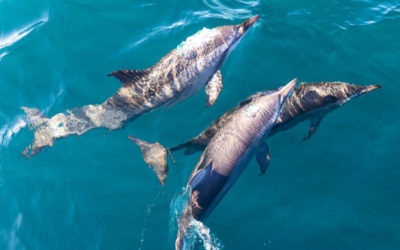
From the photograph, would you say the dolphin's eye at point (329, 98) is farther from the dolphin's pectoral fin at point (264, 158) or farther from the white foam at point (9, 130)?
the white foam at point (9, 130)

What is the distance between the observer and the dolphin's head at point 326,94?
689 cm

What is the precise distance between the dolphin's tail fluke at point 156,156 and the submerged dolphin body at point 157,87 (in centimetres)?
84

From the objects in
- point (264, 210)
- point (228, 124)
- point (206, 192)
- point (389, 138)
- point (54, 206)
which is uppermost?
point (54, 206)

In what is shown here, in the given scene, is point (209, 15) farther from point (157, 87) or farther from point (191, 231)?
point (191, 231)

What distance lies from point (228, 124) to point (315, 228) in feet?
10.5

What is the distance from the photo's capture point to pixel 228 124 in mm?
6141

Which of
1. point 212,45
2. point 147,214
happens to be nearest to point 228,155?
point 147,214

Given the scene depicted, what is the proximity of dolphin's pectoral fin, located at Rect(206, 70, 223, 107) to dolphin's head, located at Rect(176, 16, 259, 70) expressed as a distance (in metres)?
0.35

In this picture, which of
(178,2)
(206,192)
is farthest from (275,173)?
(178,2)

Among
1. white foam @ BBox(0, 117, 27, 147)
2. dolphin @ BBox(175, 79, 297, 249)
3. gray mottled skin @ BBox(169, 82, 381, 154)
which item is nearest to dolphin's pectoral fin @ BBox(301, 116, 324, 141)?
gray mottled skin @ BBox(169, 82, 381, 154)

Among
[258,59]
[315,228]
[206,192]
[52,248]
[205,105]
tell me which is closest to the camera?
[206,192]

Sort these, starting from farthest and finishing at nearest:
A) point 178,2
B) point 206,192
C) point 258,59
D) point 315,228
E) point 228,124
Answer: point 178,2
point 258,59
point 315,228
point 228,124
point 206,192

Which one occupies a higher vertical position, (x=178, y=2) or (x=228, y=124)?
(x=178, y=2)

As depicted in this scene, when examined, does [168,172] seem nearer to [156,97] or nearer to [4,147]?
[156,97]
